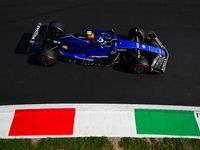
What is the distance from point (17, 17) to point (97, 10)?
195 inches

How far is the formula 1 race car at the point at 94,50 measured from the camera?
282 inches

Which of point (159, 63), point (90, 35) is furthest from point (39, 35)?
point (159, 63)

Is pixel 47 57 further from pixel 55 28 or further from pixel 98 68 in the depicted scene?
pixel 98 68

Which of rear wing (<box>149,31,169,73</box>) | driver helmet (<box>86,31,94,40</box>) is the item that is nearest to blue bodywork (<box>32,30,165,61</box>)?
driver helmet (<box>86,31,94,40</box>)

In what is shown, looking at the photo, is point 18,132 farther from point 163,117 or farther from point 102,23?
point 102,23

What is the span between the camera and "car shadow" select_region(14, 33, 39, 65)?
315 inches

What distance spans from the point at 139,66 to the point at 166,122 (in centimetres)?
259

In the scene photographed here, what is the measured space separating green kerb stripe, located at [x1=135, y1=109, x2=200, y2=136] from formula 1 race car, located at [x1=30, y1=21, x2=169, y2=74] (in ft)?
6.33

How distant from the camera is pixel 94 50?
24.1 ft

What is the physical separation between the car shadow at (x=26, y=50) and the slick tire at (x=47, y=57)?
0.78 metres

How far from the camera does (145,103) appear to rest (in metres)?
6.94

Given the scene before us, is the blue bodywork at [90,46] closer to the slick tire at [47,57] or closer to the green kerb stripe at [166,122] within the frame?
the slick tire at [47,57]

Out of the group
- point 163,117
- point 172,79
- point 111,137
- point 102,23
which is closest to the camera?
point 111,137

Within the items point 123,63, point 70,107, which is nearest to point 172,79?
point 123,63
